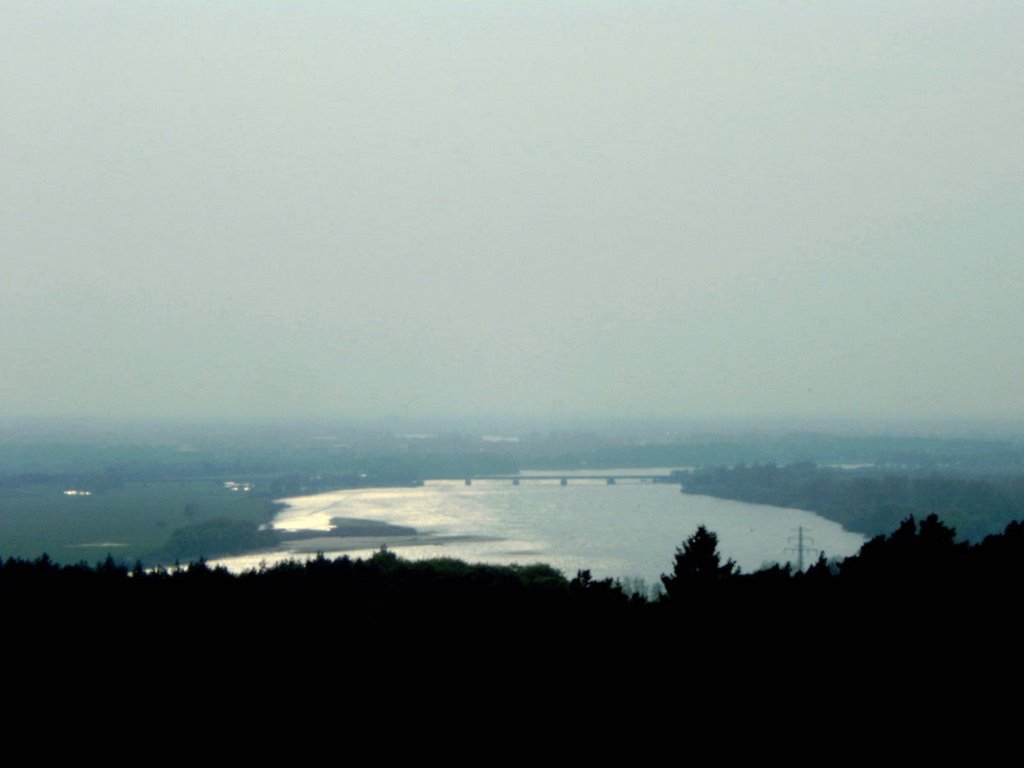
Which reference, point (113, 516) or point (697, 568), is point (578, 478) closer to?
point (113, 516)

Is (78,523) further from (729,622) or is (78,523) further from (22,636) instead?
(729,622)

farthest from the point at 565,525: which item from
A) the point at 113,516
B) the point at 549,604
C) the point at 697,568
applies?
the point at 549,604

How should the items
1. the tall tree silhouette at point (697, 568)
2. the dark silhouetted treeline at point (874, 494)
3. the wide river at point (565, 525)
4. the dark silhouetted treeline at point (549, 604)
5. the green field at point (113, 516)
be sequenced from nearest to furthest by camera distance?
the dark silhouetted treeline at point (549, 604) < the tall tree silhouette at point (697, 568) < the green field at point (113, 516) < the wide river at point (565, 525) < the dark silhouetted treeline at point (874, 494)

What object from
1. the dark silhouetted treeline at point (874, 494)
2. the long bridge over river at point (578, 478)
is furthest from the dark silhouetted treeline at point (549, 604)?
the long bridge over river at point (578, 478)

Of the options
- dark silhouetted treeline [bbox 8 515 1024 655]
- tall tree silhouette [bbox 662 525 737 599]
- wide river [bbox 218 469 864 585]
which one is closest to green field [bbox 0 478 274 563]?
wide river [bbox 218 469 864 585]

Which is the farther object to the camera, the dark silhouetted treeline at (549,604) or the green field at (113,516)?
the green field at (113,516)

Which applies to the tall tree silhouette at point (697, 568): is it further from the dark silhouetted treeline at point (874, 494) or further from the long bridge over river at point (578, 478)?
the long bridge over river at point (578, 478)
